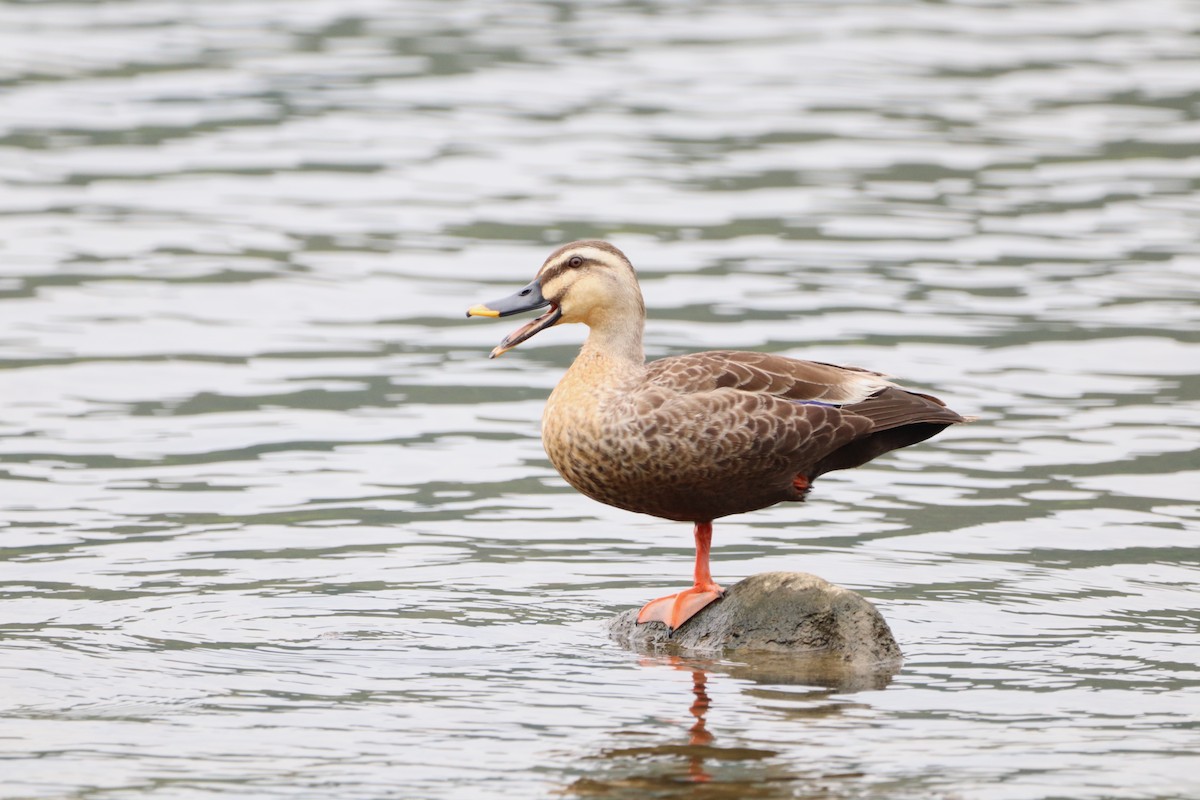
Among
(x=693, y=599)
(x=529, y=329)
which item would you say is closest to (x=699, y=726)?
(x=693, y=599)

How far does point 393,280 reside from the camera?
1645cm

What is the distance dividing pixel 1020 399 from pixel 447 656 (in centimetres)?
584

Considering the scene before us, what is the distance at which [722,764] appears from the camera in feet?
24.4

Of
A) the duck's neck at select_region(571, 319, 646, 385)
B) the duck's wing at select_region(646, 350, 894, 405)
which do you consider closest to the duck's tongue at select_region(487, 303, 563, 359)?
the duck's neck at select_region(571, 319, 646, 385)

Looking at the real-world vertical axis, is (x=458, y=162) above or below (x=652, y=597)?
above

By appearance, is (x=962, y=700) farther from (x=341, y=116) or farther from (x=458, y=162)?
(x=341, y=116)

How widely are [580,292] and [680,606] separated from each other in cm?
149

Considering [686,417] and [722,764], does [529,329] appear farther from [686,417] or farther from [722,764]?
[722,764]

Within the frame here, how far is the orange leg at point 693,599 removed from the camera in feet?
29.3

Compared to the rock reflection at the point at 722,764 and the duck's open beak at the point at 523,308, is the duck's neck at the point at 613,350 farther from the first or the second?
the rock reflection at the point at 722,764

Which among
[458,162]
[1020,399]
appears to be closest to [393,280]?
[458,162]

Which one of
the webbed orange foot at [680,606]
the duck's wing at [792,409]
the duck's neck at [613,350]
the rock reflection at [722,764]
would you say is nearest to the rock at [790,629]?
the webbed orange foot at [680,606]

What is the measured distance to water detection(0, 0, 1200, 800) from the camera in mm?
7809

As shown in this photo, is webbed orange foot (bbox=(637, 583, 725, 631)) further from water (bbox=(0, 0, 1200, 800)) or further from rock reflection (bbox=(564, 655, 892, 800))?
rock reflection (bbox=(564, 655, 892, 800))
